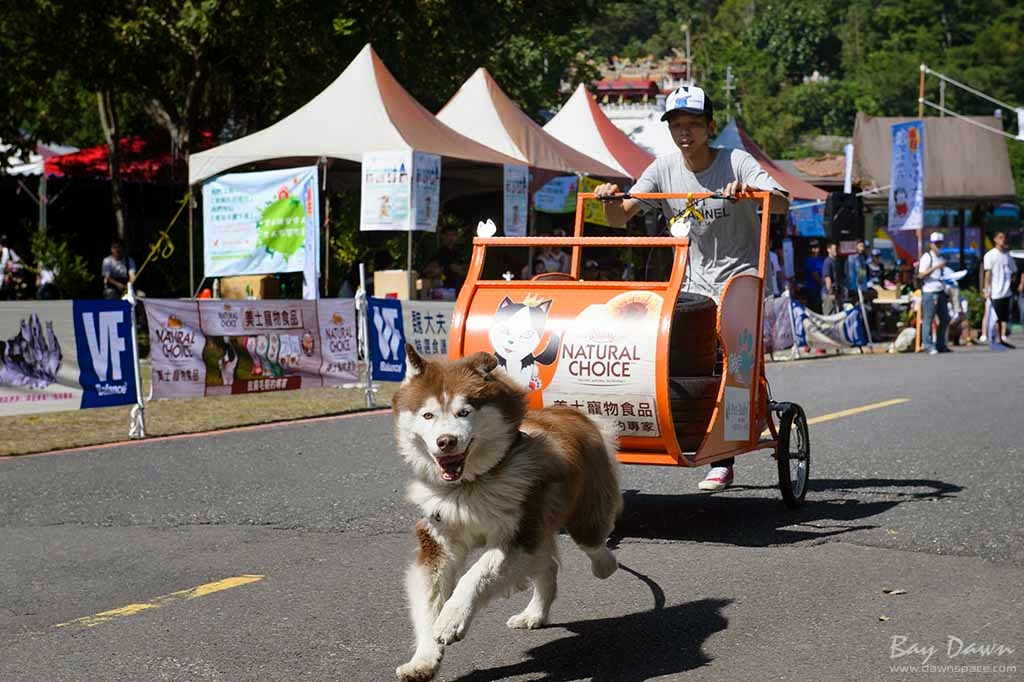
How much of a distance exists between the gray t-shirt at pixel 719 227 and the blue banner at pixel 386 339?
7.30 meters

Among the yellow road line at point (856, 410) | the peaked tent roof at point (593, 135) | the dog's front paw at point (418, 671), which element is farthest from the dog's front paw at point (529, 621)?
the peaked tent roof at point (593, 135)

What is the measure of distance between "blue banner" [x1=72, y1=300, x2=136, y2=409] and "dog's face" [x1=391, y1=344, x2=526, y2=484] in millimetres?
7578

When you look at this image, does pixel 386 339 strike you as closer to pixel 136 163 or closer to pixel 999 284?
pixel 999 284

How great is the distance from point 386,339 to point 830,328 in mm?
11552

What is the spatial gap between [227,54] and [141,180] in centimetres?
398

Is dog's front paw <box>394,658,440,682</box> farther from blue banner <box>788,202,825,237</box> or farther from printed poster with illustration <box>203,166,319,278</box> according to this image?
blue banner <box>788,202,825,237</box>

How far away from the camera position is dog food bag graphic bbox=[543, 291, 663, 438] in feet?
22.5

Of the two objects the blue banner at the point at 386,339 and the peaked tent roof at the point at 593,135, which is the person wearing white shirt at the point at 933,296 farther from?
the blue banner at the point at 386,339


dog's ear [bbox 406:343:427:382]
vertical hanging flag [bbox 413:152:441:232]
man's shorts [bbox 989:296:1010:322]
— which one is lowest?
man's shorts [bbox 989:296:1010:322]

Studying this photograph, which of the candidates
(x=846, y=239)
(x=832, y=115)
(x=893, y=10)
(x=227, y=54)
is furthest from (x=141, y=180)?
(x=893, y=10)

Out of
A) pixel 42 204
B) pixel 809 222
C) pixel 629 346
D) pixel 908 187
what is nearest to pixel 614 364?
pixel 629 346

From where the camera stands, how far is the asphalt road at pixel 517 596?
16.4 ft

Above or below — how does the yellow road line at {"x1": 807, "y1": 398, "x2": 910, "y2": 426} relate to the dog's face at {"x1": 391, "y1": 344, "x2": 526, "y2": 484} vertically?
below

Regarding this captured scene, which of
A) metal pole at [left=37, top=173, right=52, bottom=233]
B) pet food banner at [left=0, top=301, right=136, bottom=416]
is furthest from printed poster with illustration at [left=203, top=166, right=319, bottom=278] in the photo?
metal pole at [left=37, top=173, right=52, bottom=233]
